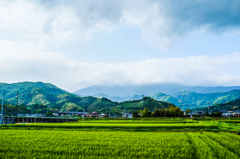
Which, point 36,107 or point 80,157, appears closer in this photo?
point 80,157

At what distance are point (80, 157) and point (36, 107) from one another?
156954 mm

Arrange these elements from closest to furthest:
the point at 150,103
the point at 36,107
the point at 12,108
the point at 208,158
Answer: the point at 208,158
the point at 12,108
the point at 36,107
the point at 150,103

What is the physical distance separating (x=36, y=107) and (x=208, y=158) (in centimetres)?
15982

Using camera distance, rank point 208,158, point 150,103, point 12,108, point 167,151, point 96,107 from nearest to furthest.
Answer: point 208,158, point 167,151, point 12,108, point 150,103, point 96,107

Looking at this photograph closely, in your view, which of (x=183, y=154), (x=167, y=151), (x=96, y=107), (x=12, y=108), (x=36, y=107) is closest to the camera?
(x=183, y=154)

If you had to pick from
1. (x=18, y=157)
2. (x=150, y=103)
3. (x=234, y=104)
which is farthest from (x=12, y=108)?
(x=234, y=104)

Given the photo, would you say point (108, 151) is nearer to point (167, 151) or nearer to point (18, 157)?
point (167, 151)

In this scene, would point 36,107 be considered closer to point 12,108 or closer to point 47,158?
point 12,108

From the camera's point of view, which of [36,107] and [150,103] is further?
[150,103]

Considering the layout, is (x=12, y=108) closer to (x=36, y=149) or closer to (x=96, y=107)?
(x=96, y=107)

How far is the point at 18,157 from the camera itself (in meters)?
11.3

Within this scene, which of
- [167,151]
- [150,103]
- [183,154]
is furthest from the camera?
[150,103]

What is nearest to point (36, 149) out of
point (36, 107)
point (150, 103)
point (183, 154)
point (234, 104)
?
point (183, 154)

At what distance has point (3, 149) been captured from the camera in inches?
524
